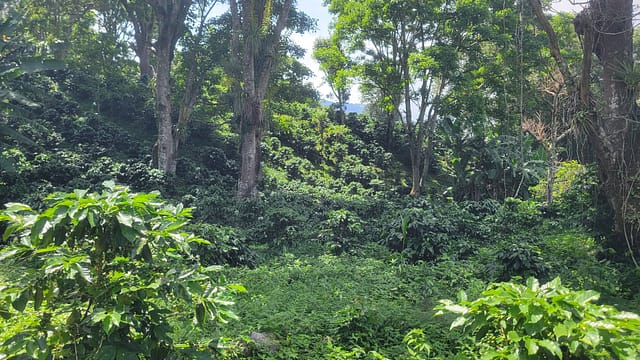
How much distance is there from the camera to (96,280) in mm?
2605

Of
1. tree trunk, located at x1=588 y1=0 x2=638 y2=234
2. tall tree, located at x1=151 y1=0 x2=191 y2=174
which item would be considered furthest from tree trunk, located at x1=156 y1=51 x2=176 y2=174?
tree trunk, located at x1=588 y1=0 x2=638 y2=234

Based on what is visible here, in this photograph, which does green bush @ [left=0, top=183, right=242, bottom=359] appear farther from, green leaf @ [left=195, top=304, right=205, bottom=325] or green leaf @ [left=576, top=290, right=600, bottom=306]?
green leaf @ [left=576, top=290, right=600, bottom=306]

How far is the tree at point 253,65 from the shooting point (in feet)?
42.0

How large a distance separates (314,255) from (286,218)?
69.7 inches

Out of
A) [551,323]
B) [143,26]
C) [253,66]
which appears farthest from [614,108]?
[143,26]

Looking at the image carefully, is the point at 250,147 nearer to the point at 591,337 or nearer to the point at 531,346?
the point at 531,346

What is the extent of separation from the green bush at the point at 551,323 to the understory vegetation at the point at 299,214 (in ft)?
0.04

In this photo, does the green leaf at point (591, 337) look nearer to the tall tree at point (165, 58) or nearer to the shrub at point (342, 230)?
the shrub at point (342, 230)

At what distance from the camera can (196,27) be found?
16.9 m

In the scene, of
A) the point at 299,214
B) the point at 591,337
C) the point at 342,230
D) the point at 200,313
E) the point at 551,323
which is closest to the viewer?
the point at 591,337

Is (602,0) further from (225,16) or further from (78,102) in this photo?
(78,102)

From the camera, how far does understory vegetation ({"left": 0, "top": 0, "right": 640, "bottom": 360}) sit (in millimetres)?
2459

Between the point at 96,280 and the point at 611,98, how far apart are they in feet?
23.9

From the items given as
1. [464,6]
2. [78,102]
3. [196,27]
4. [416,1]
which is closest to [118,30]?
[78,102]
